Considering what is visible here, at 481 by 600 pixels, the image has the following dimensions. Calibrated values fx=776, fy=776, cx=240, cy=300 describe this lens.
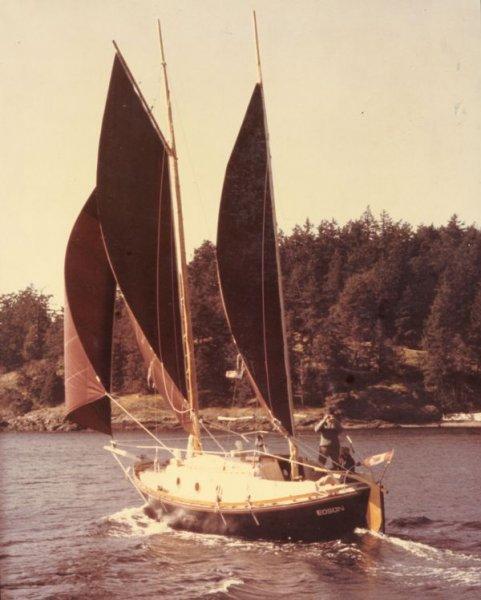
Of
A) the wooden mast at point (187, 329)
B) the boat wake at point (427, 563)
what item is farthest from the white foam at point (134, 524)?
the boat wake at point (427, 563)

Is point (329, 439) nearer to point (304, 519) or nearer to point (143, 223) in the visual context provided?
→ point (304, 519)

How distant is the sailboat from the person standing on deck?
73cm

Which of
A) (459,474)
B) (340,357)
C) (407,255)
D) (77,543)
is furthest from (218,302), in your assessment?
(77,543)

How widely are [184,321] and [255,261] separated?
5.86 m

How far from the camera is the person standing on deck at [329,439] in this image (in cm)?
2762

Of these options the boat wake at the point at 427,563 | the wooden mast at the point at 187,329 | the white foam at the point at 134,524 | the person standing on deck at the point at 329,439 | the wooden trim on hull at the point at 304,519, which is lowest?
the boat wake at the point at 427,563

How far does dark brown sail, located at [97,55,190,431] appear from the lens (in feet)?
102

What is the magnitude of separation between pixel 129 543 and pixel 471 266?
9764 centimetres

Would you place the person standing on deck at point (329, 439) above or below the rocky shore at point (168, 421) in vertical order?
above

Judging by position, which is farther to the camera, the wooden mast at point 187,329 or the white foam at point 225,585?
the wooden mast at point 187,329

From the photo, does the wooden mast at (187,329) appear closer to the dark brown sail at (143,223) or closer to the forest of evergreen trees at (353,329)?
the dark brown sail at (143,223)

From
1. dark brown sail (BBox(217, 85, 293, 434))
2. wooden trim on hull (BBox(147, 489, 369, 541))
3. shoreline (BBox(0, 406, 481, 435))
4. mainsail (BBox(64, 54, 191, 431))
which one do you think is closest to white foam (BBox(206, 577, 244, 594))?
wooden trim on hull (BBox(147, 489, 369, 541))

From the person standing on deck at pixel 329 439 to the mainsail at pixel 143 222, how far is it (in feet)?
20.4

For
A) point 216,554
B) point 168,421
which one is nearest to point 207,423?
point 168,421
